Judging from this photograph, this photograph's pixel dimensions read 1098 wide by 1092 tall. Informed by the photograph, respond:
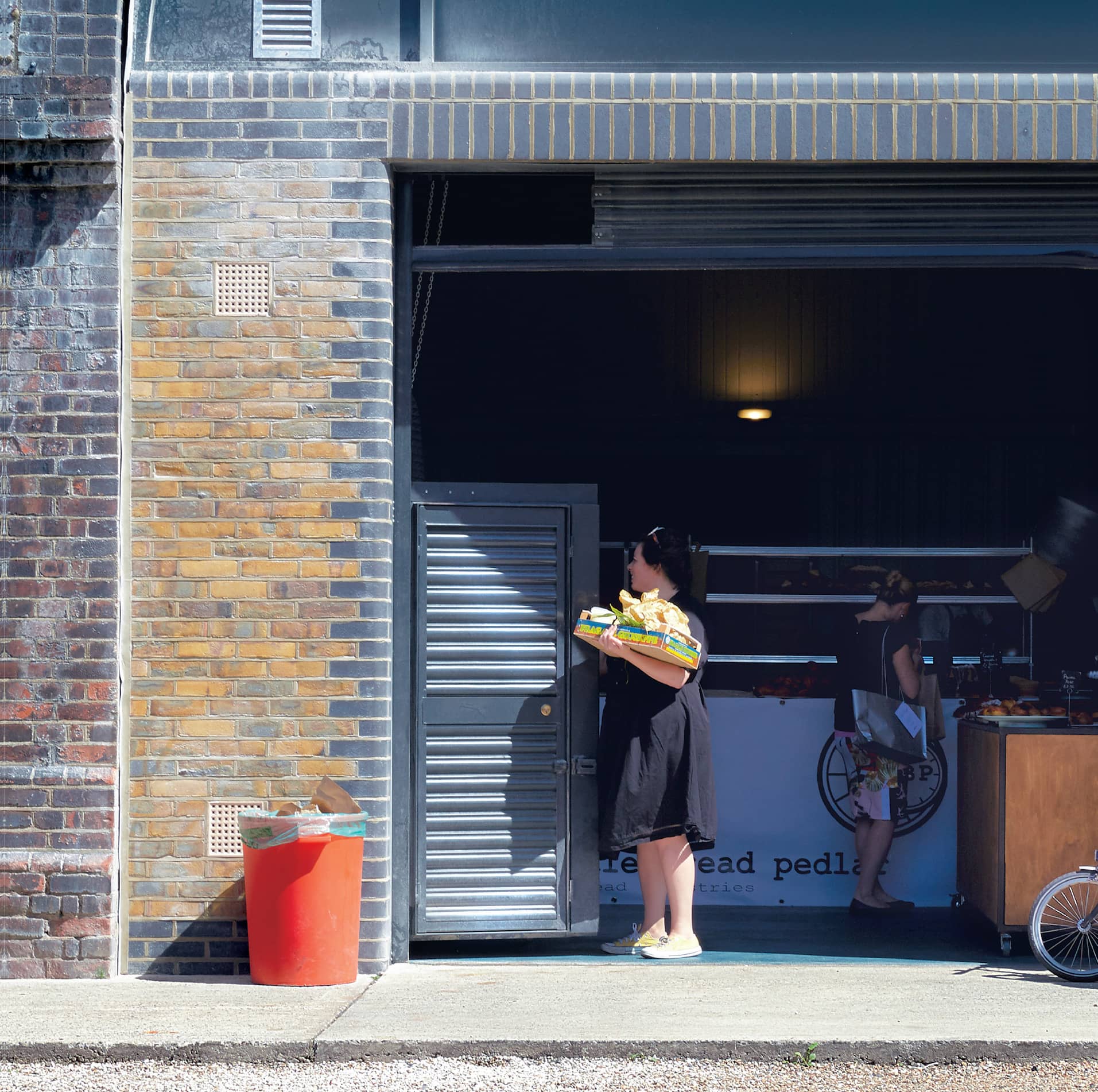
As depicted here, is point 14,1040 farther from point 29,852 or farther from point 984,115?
point 984,115

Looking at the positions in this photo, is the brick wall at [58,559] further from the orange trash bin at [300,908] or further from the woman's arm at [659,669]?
the woman's arm at [659,669]

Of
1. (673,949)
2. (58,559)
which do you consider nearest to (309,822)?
(58,559)

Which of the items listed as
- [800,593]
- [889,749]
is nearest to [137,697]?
[889,749]

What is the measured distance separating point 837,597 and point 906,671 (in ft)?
6.58

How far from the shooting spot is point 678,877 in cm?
697

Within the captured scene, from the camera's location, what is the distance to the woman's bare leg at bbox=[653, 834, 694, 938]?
22.9 feet

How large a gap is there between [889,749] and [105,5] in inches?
229

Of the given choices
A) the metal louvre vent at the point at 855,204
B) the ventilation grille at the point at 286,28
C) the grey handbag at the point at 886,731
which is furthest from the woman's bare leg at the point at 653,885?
the ventilation grille at the point at 286,28

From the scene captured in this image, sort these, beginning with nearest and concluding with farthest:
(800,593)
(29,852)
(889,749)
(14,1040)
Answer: (14,1040) < (29,852) < (889,749) < (800,593)

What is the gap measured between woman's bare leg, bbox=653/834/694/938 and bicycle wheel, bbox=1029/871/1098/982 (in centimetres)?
162

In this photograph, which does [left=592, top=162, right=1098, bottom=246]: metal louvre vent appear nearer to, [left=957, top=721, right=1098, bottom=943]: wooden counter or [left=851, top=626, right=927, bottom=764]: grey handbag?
[left=957, top=721, right=1098, bottom=943]: wooden counter

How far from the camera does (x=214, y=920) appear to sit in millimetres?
6379

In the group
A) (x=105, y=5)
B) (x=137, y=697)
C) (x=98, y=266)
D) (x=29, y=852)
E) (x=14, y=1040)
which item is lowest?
(x=14, y=1040)

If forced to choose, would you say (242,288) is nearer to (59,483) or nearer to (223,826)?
(59,483)
